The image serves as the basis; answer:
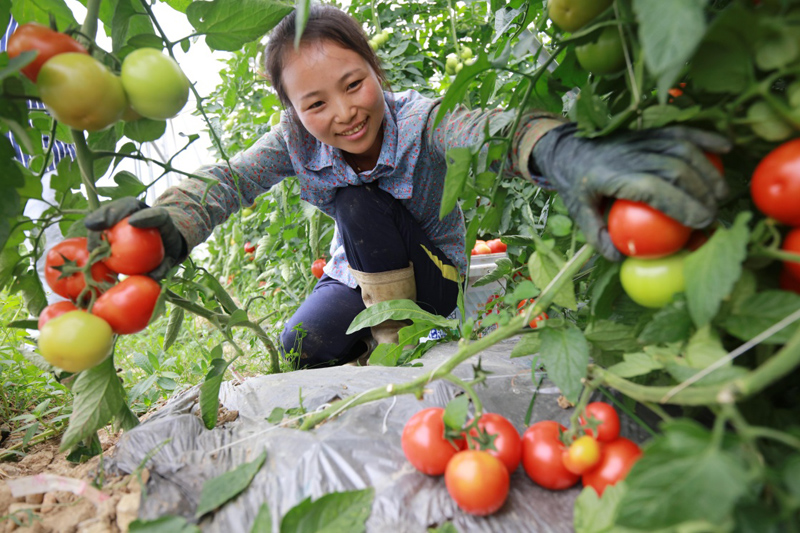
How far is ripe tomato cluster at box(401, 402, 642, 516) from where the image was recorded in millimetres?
660

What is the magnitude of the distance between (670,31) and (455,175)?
0.38 metres

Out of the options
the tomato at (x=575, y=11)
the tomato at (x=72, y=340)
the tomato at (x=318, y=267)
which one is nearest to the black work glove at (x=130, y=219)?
the tomato at (x=72, y=340)

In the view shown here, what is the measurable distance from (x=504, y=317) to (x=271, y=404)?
0.60m

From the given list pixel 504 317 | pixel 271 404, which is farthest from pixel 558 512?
pixel 271 404

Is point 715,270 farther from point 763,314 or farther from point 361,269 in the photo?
point 361,269

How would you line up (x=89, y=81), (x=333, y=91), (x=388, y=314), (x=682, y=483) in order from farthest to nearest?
(x=333, y=91) < (x=388, y=314) < (x=89, y=81) < (x=682, y=483)

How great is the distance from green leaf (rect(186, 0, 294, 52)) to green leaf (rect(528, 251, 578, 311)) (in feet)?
1.98

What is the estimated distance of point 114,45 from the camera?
0.85 metres

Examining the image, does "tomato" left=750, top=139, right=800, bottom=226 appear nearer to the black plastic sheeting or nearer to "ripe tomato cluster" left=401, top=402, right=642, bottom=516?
"ripe tomato cluster" left=401, top=402, right=642, bottom=516

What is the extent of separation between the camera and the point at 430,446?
0.74m

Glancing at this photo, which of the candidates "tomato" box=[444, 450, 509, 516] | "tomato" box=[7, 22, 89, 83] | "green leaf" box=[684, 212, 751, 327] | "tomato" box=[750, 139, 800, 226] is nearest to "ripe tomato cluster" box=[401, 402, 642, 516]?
"tomato" box=[444, 450, 509, 516]

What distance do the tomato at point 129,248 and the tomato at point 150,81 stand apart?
0.57 ft

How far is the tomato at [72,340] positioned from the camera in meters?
0.66

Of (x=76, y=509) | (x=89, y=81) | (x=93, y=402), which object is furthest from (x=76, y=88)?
(x=76, y=509)
